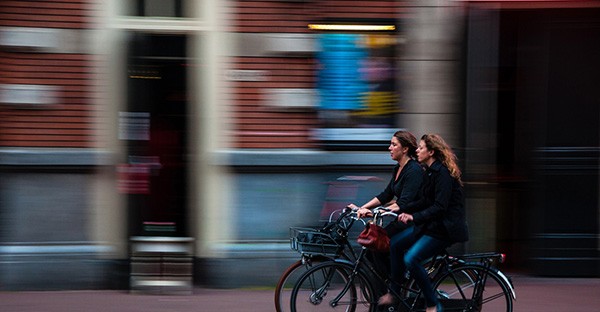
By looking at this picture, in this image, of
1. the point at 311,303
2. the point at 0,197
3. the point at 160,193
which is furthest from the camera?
the point at 160,193

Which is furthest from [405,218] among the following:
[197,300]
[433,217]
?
[197,300]

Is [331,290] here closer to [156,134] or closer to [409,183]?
[409,183]

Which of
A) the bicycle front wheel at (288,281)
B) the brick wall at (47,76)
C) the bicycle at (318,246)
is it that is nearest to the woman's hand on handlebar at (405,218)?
the bicycle at (318,246)

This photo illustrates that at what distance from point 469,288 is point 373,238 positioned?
0.88 metres

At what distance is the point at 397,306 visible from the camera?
643cm

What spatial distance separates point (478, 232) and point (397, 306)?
2.37 metres

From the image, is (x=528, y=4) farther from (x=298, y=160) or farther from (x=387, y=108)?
(x=298, y=160)

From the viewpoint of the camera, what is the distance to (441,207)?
6.09 metres

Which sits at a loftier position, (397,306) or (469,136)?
(469,136)

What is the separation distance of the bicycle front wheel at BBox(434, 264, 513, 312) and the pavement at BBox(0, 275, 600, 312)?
1054mm

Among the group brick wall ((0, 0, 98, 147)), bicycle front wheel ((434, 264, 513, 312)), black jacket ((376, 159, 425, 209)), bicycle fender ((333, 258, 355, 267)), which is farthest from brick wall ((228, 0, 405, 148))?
bicycle front wheel ((434, 264, 513, 312))

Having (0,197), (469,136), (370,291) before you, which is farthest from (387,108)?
(0,197)

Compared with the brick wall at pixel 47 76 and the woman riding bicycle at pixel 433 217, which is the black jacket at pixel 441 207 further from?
the brick wall at pixel 47 76

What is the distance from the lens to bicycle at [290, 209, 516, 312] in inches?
250
